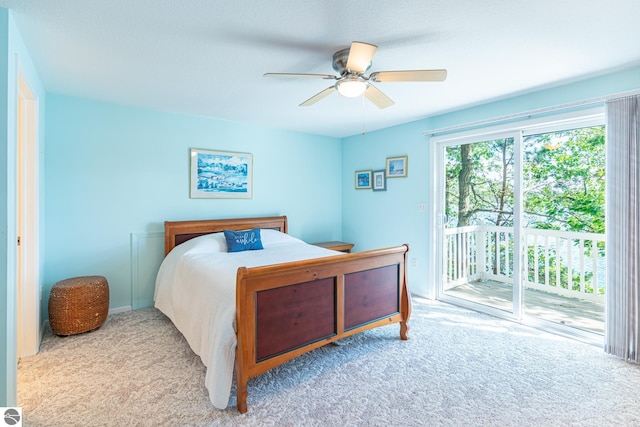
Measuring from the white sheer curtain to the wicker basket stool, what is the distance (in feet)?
14.5

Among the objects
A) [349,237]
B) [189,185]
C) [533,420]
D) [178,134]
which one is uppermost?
[178,134]

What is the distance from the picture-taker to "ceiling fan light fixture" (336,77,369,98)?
197cm

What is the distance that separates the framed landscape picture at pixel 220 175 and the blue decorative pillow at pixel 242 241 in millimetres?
708

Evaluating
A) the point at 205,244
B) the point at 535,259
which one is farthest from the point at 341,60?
the point at 535,259

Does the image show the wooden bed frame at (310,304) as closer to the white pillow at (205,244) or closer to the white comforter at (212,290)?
the white comforter at (212,290)

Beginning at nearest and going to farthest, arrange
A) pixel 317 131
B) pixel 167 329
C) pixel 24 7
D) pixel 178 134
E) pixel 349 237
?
pixel 24 7 → pixel 167 329 → pixel 178 134 → pixel 317 131 → pixel 349 237

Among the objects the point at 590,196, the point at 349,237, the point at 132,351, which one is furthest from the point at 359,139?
the point at 132,351

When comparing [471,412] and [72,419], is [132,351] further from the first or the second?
[471,412]

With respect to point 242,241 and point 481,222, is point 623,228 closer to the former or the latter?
point 481,222

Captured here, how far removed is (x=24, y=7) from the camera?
161 centimetres

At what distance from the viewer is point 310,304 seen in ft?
7.16

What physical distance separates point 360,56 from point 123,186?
2934 mm

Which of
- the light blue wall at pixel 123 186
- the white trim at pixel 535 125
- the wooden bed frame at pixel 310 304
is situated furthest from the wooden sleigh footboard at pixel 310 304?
the light blue wall at pixel 123 186

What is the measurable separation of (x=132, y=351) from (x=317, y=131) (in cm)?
351
